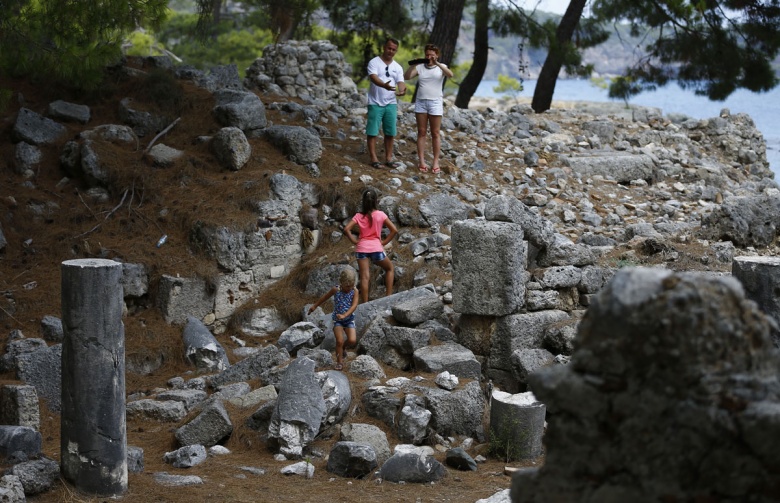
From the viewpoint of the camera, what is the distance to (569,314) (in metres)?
9.55

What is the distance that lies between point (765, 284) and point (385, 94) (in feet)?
21.8

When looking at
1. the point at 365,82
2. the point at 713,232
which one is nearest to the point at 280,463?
the point at 713,232

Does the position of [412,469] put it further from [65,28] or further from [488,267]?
[65,28]

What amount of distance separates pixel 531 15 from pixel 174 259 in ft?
28.0

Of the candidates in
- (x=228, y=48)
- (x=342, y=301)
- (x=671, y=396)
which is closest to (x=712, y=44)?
(x=342, y=301)

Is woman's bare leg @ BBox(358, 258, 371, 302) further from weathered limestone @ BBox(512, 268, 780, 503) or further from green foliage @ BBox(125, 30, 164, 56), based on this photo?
green foliage @ BBox(125, 30, 164, 56)

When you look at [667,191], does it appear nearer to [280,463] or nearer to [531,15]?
[531,15]

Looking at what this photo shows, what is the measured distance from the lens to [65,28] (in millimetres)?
9984

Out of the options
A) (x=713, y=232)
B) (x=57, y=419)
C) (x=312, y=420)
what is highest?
(x=713, y=232)

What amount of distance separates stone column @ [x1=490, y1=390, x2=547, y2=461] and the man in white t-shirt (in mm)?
6100

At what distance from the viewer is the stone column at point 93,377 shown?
6.40 metres

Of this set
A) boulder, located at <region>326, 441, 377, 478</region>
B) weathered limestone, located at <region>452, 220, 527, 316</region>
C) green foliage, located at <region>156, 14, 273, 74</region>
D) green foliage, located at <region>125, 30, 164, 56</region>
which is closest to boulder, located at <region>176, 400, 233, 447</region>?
boulder, located at <region>326, 441, 377, 478</region>

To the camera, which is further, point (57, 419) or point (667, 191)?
point (667, 191)

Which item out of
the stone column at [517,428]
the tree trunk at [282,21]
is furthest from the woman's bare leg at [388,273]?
the tree trunk at [282,21]
